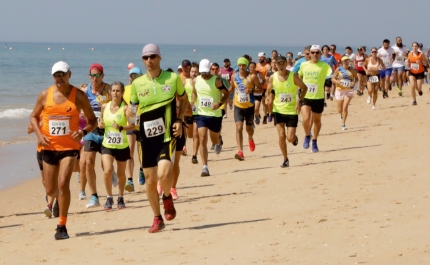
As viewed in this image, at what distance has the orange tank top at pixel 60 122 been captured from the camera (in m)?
8.81

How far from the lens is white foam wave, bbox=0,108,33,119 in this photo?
29.3 m

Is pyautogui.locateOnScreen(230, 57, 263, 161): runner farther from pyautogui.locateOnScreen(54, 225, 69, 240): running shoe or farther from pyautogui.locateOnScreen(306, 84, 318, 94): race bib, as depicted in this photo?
pyautogui.locateOnScreen(54, 225, 69, 240): running shoe

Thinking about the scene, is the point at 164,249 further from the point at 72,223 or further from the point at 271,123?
the point at 271,123

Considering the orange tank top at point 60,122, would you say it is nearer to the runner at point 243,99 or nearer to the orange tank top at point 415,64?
the runner at point 243,99

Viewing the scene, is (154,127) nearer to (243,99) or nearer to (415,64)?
(243,99)

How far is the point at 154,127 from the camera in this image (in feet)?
28.6

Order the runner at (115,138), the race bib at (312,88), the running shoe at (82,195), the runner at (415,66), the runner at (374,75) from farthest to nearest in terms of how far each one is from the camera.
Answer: the runner at (374,75) < the runner at (415,66) < the race bib at (312,88) < the running shoe at (82,195) < the runner at (115,138)

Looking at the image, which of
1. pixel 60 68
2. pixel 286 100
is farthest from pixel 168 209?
pixel 286 100

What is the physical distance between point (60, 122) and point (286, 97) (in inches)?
222

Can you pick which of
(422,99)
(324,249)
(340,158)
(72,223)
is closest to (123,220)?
(72,223)

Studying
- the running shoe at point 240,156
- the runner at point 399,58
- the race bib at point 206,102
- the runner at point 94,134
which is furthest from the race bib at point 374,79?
the runner at point 94,134

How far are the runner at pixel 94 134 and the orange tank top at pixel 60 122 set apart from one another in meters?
2.33

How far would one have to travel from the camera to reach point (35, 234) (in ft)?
32.1

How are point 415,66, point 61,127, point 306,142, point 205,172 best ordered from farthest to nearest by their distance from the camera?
1. point 415,66
2. point 306,142
3. point 205,172
4. point 61,127
